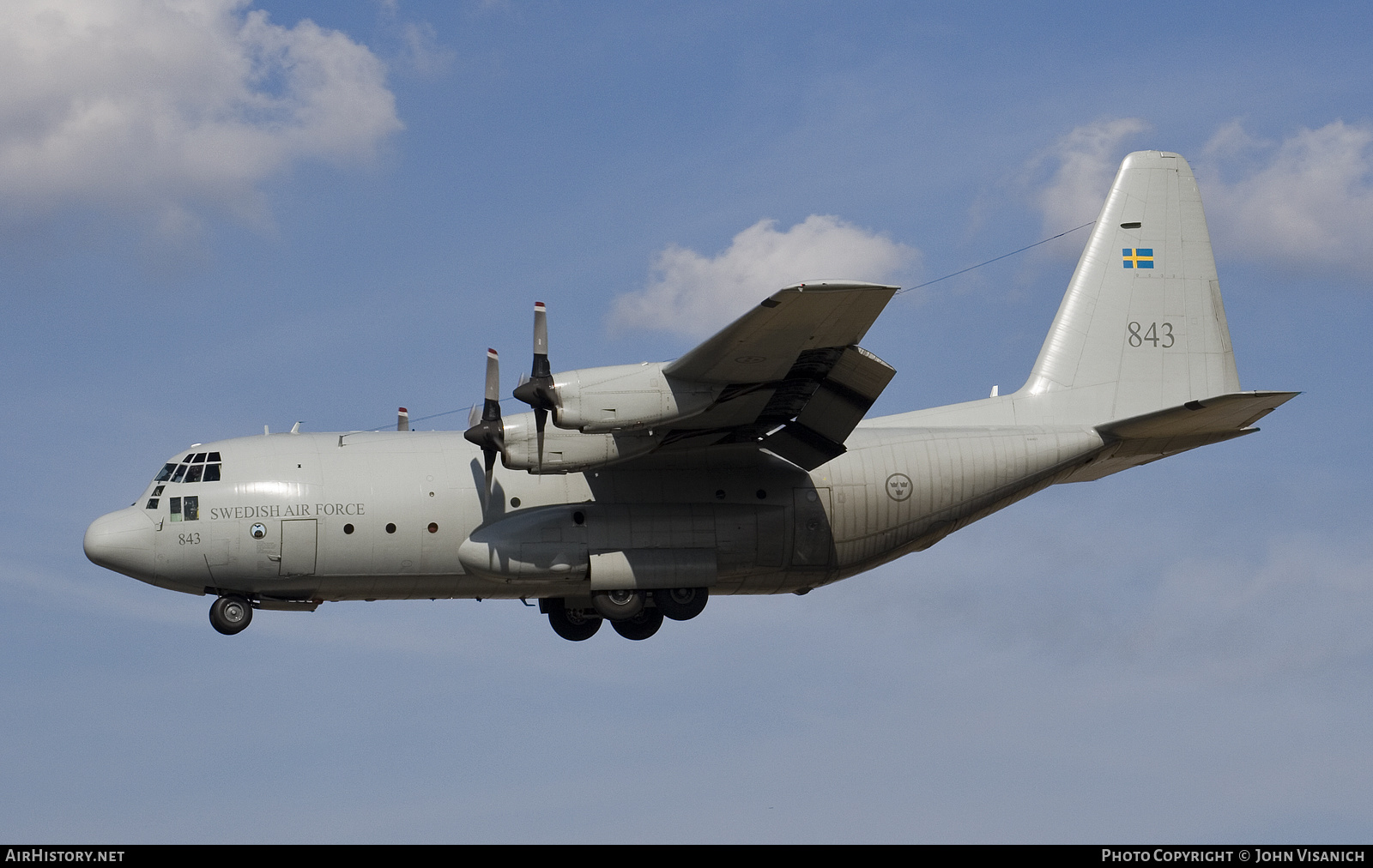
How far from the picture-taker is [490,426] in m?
22.4

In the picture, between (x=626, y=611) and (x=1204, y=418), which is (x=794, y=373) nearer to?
(x=626, y=611)

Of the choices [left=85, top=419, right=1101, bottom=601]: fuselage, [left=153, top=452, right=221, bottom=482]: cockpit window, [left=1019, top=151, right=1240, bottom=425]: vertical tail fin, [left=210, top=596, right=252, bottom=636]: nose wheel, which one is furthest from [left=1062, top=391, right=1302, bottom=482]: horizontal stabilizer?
[left=153, top=452, right=221, bottom=482]: cockpit window

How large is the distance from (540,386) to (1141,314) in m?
11.0

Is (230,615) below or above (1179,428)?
below

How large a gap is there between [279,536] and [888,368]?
9.03 metres

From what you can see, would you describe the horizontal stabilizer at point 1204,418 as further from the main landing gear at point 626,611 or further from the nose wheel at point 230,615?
the nose wheel at point 230,615

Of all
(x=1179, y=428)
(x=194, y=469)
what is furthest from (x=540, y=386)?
(x=1179, y=428)

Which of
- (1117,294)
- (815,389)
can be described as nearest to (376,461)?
(815,389)

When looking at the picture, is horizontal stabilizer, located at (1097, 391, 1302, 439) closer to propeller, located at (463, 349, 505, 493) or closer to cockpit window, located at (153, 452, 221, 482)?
propeller, located at (463, 349, 505, 493)

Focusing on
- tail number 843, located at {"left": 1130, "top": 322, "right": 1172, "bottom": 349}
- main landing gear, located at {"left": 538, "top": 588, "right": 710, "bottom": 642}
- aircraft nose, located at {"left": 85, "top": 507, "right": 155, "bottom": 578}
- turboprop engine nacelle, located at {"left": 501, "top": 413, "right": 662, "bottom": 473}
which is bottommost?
main landing gear, located at {"left": 538, "top": 588, "right": 710, "bottom": 642}

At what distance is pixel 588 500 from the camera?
23.7m

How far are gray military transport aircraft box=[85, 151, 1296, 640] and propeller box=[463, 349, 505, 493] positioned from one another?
3cm

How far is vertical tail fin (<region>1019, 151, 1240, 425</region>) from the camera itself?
85.8ft
